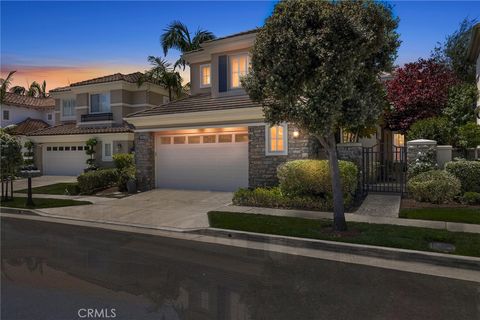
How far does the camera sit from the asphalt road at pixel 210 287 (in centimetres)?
468

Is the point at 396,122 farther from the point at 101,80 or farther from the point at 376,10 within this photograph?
the point at 101,80

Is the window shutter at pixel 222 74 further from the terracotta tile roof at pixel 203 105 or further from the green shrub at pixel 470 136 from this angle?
the green shrub at pixel 470 136

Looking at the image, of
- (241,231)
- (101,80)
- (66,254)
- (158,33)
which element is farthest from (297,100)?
(101,80)

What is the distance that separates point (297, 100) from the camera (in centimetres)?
848

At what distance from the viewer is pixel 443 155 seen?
13.1m

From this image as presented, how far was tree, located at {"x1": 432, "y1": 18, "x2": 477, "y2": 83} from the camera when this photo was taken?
2355 cm

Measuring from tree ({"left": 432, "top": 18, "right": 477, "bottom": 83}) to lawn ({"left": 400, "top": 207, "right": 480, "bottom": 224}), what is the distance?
17.0 metres

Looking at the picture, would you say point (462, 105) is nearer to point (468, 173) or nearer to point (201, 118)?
point (468, 173)

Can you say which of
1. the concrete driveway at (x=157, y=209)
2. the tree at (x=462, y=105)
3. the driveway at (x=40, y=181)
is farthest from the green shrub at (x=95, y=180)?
the tree at (x=462, y=105)

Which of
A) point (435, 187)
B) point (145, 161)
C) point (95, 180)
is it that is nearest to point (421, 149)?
point (435, 187)

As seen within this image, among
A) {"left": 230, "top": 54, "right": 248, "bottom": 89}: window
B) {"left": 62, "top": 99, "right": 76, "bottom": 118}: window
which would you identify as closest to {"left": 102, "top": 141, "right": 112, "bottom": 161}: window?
{"left": 62, "top": 99, "right": 76, "bottom": 118}: window

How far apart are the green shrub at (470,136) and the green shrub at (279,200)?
17.7ft

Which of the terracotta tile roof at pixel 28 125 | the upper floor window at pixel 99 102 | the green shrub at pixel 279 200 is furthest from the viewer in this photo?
the terracotta tile roof at pixel 28 125

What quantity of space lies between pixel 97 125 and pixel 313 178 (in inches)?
756
